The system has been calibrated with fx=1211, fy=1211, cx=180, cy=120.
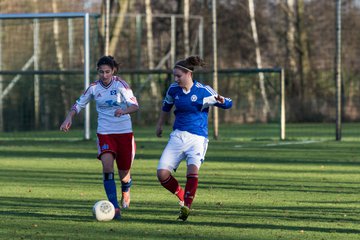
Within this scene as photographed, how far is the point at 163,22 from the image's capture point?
182ft

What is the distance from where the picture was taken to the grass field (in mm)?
11859

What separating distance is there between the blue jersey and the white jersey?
0.64m

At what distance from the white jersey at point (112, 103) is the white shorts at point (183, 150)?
0.77 meters

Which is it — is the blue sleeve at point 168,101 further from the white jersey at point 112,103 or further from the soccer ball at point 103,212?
the soccer ball at point 103,212

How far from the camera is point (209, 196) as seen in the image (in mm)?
15672

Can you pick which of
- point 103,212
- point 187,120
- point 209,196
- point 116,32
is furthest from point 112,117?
point 116,32

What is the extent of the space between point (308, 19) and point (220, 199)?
40197mm

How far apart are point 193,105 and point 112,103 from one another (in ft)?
3.58

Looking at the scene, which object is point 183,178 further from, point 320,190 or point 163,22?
point 163,22

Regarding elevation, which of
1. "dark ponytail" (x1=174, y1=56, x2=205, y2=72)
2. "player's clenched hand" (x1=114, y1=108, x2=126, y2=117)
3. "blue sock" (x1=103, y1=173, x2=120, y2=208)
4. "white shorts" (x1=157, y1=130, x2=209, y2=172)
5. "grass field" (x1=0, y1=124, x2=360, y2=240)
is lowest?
"grass field" (x1=0, y1=124, x2=360, y2=240)

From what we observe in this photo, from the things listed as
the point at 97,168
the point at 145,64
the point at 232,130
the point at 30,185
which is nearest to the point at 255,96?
the point at 232,130

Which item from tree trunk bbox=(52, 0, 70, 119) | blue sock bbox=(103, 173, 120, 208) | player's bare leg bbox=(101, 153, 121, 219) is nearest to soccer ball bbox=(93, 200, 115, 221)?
player's bare leg bbox=(101, 153, 121, 219)

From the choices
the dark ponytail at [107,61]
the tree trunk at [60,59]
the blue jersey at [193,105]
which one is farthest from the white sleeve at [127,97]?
the tree trunk at [60,59]

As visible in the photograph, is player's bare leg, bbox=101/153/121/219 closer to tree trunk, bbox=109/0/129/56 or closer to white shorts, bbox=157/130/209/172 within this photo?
white shorts, bbox=157/130/209/172
